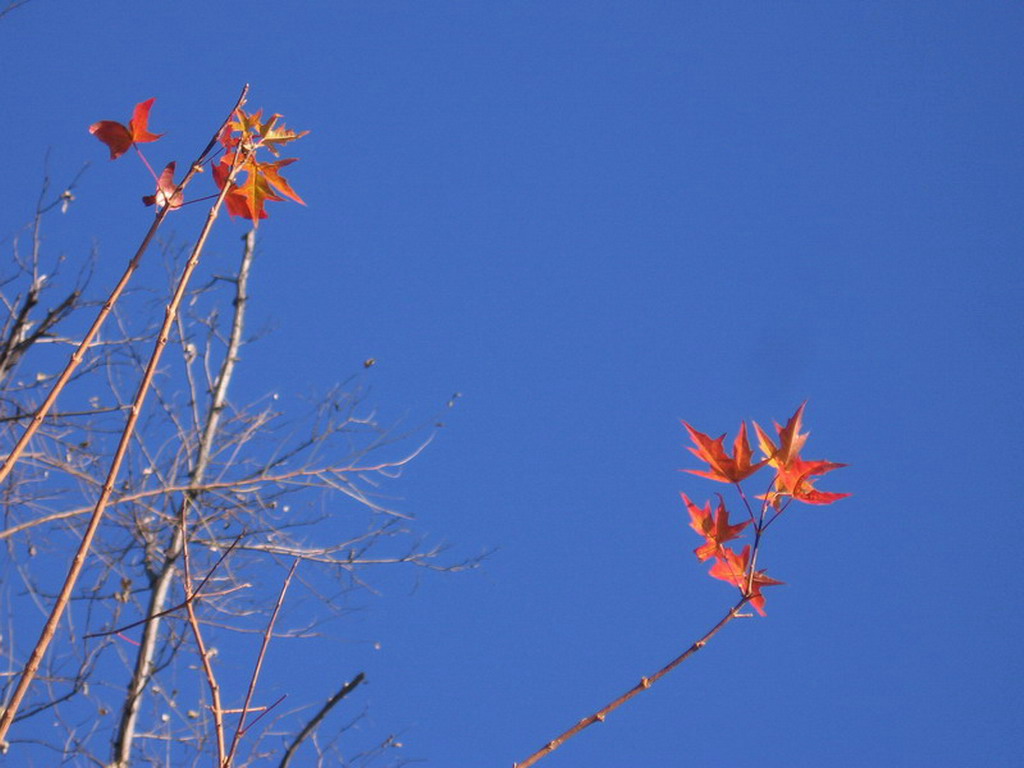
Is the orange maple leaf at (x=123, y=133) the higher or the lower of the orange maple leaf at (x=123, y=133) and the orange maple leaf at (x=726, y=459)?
the higher

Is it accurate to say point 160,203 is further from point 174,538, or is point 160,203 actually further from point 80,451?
point 174,538

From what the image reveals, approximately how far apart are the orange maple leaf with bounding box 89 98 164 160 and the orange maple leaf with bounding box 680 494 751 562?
0.93 m

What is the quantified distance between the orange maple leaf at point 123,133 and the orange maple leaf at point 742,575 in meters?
1.00

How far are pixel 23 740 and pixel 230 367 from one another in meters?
2.41

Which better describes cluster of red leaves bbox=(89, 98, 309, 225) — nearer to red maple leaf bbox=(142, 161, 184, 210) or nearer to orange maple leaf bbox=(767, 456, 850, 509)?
red maple leaf bbox=(142, 161, 184, 210)

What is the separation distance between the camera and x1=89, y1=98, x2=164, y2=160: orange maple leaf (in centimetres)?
151

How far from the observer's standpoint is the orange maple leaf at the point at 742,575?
4.99 ft

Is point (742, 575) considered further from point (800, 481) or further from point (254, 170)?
point (254, 170)

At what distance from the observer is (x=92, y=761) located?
4340 millimetres

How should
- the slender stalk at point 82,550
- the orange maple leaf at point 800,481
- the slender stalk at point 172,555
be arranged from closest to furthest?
1. the slender stalk at point 82,550
2. the orange maple leaf at point 800,481
3. the slender stalk at point 172,555

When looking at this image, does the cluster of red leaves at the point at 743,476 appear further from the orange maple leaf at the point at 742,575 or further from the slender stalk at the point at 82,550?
the slender stalk at the point at 82,550

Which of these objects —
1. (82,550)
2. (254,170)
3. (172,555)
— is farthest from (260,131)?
(172,555)

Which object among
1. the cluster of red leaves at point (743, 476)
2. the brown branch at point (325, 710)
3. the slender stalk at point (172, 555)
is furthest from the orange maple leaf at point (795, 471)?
the slender stalk at point (172, 555)

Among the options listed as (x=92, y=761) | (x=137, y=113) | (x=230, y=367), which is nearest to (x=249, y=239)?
(x=230, y=367)
